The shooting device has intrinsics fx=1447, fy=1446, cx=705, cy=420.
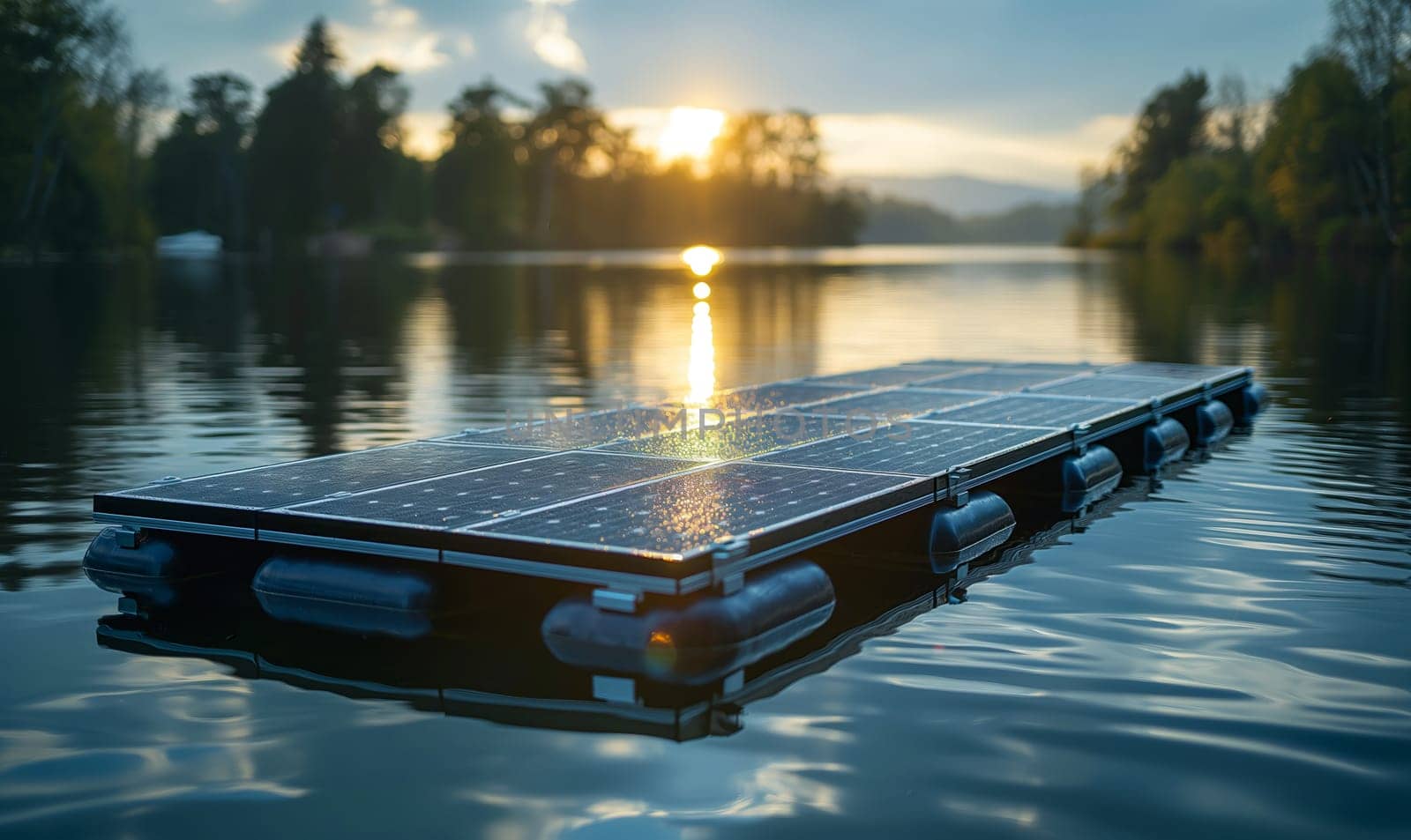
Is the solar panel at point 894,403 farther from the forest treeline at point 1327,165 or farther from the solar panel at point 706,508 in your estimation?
the forest treeline at point 1327,165

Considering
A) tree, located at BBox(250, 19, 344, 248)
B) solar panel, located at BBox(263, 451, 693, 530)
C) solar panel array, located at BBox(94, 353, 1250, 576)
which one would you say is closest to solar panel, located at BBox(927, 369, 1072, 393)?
solar panel array, located at BBox(94, 353, 1250, 576)

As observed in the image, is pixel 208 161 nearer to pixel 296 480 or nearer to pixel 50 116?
pixel 50 116

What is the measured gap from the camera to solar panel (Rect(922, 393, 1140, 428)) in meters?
11.9

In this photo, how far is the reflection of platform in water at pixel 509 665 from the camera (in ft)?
20.5

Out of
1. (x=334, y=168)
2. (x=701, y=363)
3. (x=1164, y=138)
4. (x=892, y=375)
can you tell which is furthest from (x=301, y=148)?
(x=892, y=375)

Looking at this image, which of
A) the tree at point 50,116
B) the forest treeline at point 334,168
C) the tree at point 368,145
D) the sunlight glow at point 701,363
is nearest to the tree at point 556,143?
the forest treeline at point 334,168

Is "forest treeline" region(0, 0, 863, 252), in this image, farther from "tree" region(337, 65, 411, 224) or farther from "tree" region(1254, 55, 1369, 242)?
"tree" region(1254, 55, 1369, 242)

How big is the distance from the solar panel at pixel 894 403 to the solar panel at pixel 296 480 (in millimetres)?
3292

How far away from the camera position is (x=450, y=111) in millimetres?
138500

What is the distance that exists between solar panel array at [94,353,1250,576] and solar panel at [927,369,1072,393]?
69 centimetres

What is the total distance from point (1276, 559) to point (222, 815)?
655 cm

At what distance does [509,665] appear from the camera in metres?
6.98

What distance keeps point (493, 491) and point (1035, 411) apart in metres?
5.72

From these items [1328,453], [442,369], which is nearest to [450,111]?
[442,369]
